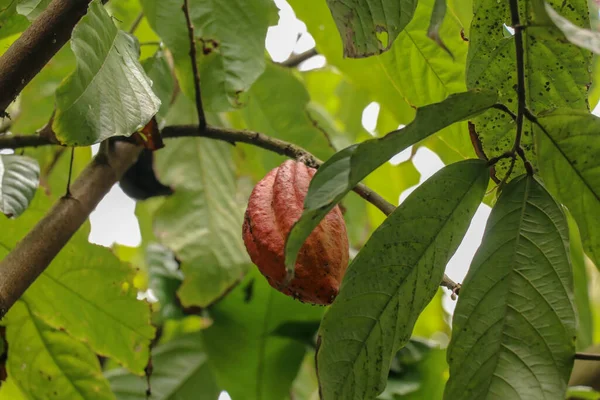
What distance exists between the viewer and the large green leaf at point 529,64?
2.41 feet

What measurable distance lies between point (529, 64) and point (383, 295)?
30 centimetres

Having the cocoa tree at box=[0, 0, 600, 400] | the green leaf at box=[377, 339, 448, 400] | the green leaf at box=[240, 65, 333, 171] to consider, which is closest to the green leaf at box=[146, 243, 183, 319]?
the cocoa tree at box=[0, 0, 600, 400]

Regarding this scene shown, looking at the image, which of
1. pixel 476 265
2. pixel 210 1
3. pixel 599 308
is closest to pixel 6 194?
pixel 210 1

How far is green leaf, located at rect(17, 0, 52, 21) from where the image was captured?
2.58 feet

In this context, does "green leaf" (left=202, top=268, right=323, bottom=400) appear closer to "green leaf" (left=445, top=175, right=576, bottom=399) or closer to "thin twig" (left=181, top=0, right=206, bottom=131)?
"thin twig" (left=181, top=0, right=206, bottom=131)

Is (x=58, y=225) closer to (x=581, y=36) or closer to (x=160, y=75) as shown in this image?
(x=160, y=75)

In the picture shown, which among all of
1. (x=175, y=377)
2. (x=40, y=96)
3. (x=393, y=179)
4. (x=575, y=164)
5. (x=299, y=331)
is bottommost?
(x=175, y=377)

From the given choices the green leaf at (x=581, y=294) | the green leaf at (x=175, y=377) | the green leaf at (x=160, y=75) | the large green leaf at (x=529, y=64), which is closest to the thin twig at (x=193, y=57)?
the green leaf at (x=160, y=75)

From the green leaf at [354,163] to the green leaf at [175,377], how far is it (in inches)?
39.2

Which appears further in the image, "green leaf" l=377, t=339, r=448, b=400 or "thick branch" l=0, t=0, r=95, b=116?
"green leaf" l=377, t=339, r=448, b=400

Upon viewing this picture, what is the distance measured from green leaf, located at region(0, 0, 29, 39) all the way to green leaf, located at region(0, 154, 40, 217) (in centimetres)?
17

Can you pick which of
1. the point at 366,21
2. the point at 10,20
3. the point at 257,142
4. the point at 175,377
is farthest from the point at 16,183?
the point at 175,377

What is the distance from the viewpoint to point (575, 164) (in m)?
0.65

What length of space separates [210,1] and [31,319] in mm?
562
